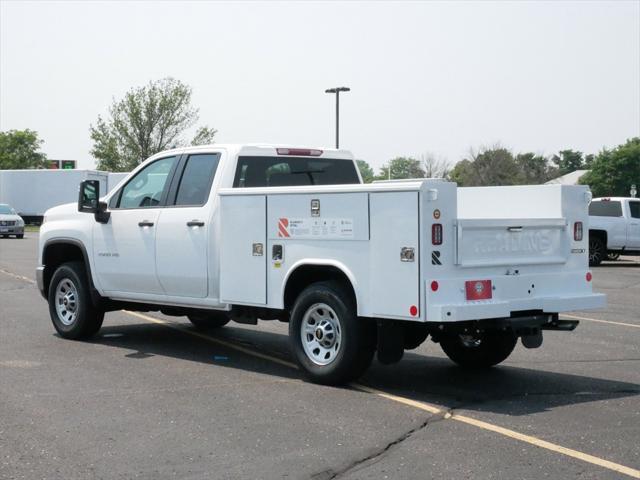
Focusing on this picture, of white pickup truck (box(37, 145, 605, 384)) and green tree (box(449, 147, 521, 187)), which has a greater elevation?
green tree (box(449, 147, 521, 187))

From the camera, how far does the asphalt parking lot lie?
593 centimetres

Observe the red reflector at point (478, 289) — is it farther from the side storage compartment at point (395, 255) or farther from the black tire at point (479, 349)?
the black tire at point (479, 349)

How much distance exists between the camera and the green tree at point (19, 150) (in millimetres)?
113125

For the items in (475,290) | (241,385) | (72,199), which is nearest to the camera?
(475,290)

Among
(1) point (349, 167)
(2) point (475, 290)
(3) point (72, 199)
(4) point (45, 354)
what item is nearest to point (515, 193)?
(2) point (475, 290)

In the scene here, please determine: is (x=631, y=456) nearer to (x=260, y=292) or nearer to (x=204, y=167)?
(x=260, y=292)

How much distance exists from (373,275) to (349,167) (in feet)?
10.1

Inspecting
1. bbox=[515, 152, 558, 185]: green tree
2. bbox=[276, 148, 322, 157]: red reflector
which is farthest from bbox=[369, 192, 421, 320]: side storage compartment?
bbox=[515, 152, 558, 185]: green tree

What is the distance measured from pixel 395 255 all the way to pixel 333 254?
718 millimetres

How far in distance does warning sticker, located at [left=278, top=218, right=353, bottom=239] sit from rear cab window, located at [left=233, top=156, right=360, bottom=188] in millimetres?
1234

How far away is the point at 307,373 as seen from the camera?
859cm

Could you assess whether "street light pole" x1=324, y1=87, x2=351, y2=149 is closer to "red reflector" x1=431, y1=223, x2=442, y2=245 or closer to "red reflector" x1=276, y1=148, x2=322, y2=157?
"red reflector" x1=276, y1=148, x2=322, y2=157

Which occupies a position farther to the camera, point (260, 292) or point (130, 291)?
point (130, 291)

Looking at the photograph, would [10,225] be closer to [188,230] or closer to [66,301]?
[66,301]
